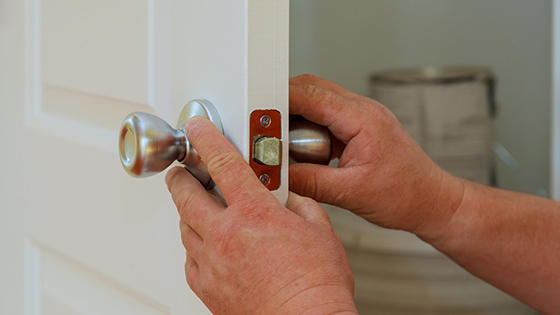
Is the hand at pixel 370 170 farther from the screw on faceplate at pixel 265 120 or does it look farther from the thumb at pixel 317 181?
the screw on faceplate at pixel 265 120

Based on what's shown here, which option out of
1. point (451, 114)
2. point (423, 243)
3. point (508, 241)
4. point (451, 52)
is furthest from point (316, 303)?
point (451, 52)

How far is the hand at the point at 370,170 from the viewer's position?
45 centimetres

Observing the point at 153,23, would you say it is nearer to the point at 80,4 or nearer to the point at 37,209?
the point at 80,4

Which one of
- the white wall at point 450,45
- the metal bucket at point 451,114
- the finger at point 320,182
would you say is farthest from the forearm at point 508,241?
the white wall at point 450,45

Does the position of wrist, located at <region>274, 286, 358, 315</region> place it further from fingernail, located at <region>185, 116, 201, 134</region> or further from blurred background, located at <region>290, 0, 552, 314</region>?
blurred background, located at <region>290, 0, 552, 314</region>

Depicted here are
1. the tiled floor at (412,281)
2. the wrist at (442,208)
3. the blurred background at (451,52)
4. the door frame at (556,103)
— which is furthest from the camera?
the blurred background at (451,52)

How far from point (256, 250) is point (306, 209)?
0.05m

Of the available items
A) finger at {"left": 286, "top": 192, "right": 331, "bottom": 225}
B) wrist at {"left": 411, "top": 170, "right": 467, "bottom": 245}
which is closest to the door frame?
wrist at {"left": 411, "top": 170, "right": 467, "bottom": 245}

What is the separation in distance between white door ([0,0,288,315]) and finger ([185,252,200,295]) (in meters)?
0.03

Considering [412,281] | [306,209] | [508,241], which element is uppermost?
[306,209]

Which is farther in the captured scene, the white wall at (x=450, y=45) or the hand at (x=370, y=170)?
the white wall at (x=450, y=45)

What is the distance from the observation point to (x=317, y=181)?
45cm

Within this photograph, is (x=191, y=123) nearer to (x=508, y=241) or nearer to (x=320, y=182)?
(x=320, y=182)

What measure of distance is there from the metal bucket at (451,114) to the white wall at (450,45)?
20 centimetres
